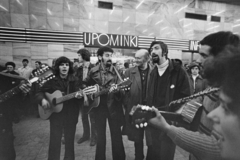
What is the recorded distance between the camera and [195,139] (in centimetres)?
90

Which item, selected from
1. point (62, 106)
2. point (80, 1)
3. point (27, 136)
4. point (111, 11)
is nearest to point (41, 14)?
point (80, 1)

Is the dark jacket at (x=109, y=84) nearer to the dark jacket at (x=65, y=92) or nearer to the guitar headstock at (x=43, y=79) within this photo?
the dark jacket at (x=65, y=92)

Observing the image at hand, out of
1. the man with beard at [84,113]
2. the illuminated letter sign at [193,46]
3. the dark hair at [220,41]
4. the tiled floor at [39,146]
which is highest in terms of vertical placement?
the illuminated letter sign at [193,46]

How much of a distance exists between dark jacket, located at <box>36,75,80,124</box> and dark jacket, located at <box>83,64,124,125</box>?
35cm

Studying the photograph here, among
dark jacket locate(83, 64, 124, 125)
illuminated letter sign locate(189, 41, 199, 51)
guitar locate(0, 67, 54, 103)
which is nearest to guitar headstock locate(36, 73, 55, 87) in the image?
guitar locate(0, 67, 54, 103)

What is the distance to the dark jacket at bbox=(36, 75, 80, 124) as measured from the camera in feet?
7.80

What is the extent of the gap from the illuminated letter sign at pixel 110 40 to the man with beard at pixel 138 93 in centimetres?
658

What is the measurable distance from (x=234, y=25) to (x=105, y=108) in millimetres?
14350

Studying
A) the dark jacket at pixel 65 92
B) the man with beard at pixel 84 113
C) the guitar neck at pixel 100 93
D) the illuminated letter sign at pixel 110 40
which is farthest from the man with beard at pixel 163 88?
the illuminated letter sign at pixel 110 40

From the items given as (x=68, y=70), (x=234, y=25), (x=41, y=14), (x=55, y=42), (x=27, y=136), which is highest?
(x=234, y=25)

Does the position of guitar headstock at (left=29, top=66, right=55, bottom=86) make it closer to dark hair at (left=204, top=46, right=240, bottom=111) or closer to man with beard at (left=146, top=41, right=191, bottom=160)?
man with beard at (left=146, top=41, right=191, bottom=160)

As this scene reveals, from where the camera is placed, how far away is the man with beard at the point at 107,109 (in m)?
2.54

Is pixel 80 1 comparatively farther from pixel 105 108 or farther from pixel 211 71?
pixel 211 71

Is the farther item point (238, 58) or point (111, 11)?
point (111, 11)
